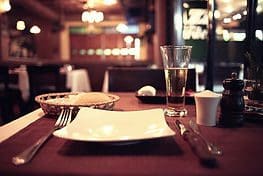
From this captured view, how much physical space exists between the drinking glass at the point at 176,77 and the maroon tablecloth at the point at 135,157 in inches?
9.8

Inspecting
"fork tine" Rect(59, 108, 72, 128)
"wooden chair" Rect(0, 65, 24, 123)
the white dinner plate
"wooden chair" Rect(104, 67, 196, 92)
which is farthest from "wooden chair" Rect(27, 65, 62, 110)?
the white dinner plate

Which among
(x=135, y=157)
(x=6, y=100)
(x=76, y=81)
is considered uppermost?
(x=135, y=157)

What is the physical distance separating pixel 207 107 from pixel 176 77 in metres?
0.21

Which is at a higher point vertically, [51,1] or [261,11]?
[51,1]

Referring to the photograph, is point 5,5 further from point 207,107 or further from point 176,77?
point 207,107

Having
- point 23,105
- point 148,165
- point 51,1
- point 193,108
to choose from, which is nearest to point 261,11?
point 193,108

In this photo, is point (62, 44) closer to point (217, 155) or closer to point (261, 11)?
point (261, 11)

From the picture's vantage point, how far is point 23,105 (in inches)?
150

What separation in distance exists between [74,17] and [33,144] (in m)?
11.5

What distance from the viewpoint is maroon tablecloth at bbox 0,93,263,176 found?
0.52m

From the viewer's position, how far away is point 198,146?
0.61 m

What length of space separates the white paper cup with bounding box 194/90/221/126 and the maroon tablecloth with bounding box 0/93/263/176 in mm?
83

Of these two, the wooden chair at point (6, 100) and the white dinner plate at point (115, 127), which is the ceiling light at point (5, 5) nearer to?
the wooden chair at point (6, 100)

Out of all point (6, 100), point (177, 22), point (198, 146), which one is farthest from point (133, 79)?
point (6, 100)
